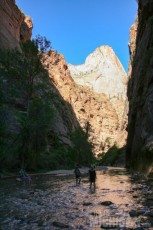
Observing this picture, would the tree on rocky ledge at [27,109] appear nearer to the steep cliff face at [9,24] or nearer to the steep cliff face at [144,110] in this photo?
the steep cliff face at [144,110]

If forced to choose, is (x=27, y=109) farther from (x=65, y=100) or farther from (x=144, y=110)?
(x=65, y=100)

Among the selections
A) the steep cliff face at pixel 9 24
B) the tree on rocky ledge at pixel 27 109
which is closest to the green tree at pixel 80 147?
the steep cliff face at pixel 9 24

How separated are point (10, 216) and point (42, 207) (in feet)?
8.08

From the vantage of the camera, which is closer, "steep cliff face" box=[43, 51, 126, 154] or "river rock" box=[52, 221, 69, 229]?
"river rock" box=[52, 221, 69, 229]

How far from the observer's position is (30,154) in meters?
45.4

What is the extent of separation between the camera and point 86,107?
182m

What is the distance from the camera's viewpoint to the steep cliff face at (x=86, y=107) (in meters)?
153

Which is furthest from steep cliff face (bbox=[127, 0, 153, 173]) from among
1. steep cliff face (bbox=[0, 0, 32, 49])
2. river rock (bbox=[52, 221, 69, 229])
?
steep cliff face (bbox=[0, 0, 32, 49])

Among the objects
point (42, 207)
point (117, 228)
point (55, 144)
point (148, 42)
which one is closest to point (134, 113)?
point (148, 42)

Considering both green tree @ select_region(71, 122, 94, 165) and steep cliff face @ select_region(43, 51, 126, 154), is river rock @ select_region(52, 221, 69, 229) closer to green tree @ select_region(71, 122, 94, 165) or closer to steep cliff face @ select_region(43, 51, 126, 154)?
green tree @ select_region(71, 122, 94, 165)

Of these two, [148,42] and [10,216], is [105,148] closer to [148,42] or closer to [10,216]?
[148,42]

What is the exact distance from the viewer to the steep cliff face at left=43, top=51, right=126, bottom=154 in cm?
15288

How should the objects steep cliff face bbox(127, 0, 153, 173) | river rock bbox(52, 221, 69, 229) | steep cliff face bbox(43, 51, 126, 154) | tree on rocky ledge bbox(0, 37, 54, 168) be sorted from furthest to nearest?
steep cliff face bbox(43, 51, 126, 154) → tree on rocky ledge bbox(0, 37, 54, 168) → steep cliff face bbox(127, 0, 153, 173) → river rock bbox(52, 221, 69, 229)

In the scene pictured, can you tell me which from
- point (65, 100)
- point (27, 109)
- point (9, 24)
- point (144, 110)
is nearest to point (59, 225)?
point (144, 110)
